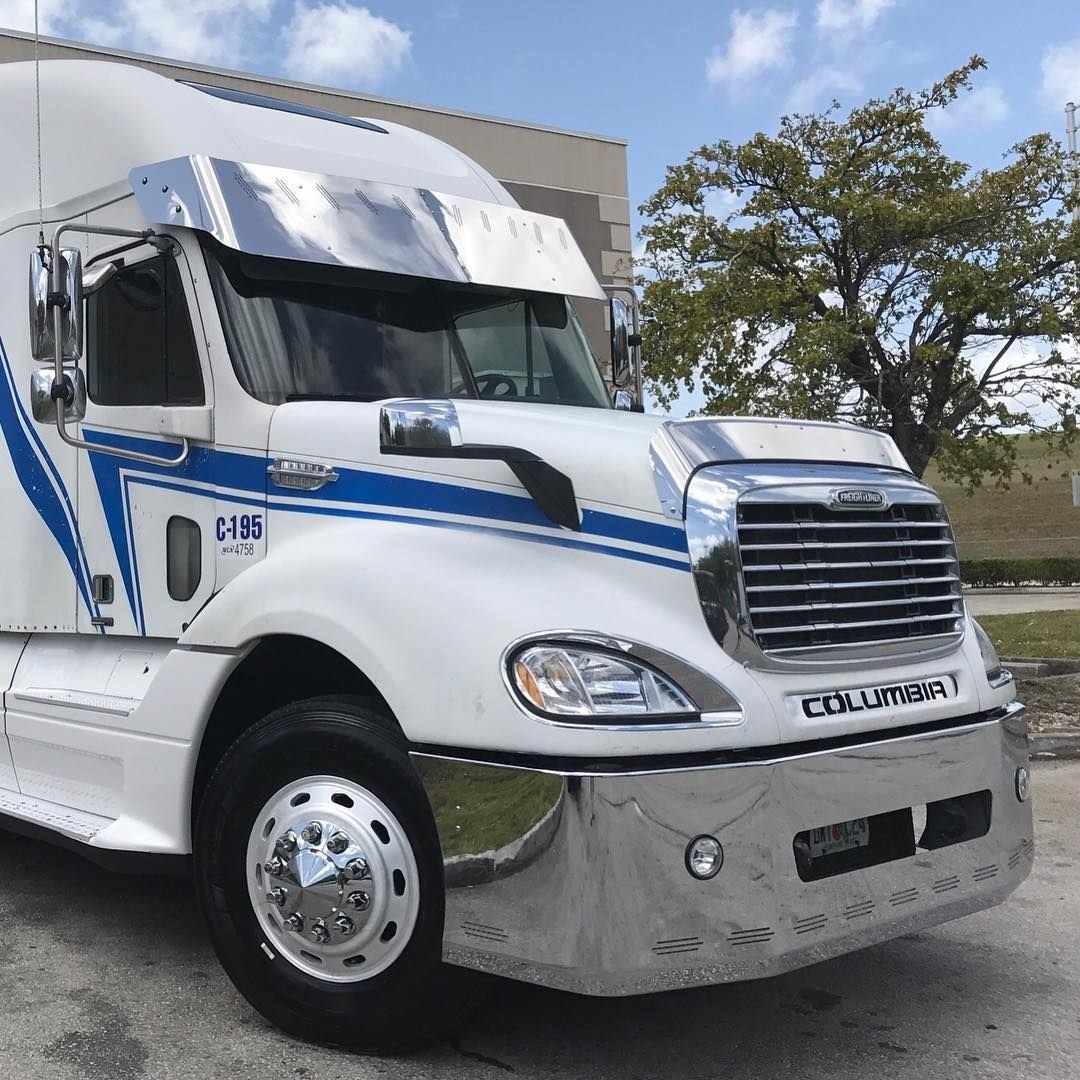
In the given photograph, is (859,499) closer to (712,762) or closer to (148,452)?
(712,762)

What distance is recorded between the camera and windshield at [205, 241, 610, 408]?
14.3ft

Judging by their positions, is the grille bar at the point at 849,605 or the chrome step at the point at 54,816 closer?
the grille bar at the point at 849,605

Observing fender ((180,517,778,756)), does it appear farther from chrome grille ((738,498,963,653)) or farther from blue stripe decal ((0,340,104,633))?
blue stripe decal ((0,340,104,633))

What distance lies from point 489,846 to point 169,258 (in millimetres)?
2448

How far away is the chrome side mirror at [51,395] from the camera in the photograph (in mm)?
4402

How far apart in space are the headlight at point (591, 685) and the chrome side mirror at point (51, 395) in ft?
6.65

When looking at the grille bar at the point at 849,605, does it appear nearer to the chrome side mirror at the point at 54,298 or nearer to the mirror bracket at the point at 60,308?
the mirror bracket at the point at 60,308

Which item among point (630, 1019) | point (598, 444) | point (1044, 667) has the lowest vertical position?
point (630, 1019)

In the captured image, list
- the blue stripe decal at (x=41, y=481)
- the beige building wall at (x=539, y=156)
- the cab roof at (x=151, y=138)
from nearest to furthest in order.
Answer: the cab roof at (x=151, y=138)
the blue stripe decal at (x=41, y=481)
the beige building wall at (x=539, y=156)

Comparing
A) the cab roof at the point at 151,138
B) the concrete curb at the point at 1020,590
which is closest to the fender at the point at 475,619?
the cab roof at the point at 151,138

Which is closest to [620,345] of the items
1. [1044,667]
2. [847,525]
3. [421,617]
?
[847,525]

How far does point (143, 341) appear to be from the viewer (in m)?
4.63

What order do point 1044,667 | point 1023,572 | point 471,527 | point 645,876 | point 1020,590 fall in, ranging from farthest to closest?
point 1023,572, point 1020,590, point 1044,667, point 471,527, point 645,876

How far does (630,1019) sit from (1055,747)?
17.2 ft
